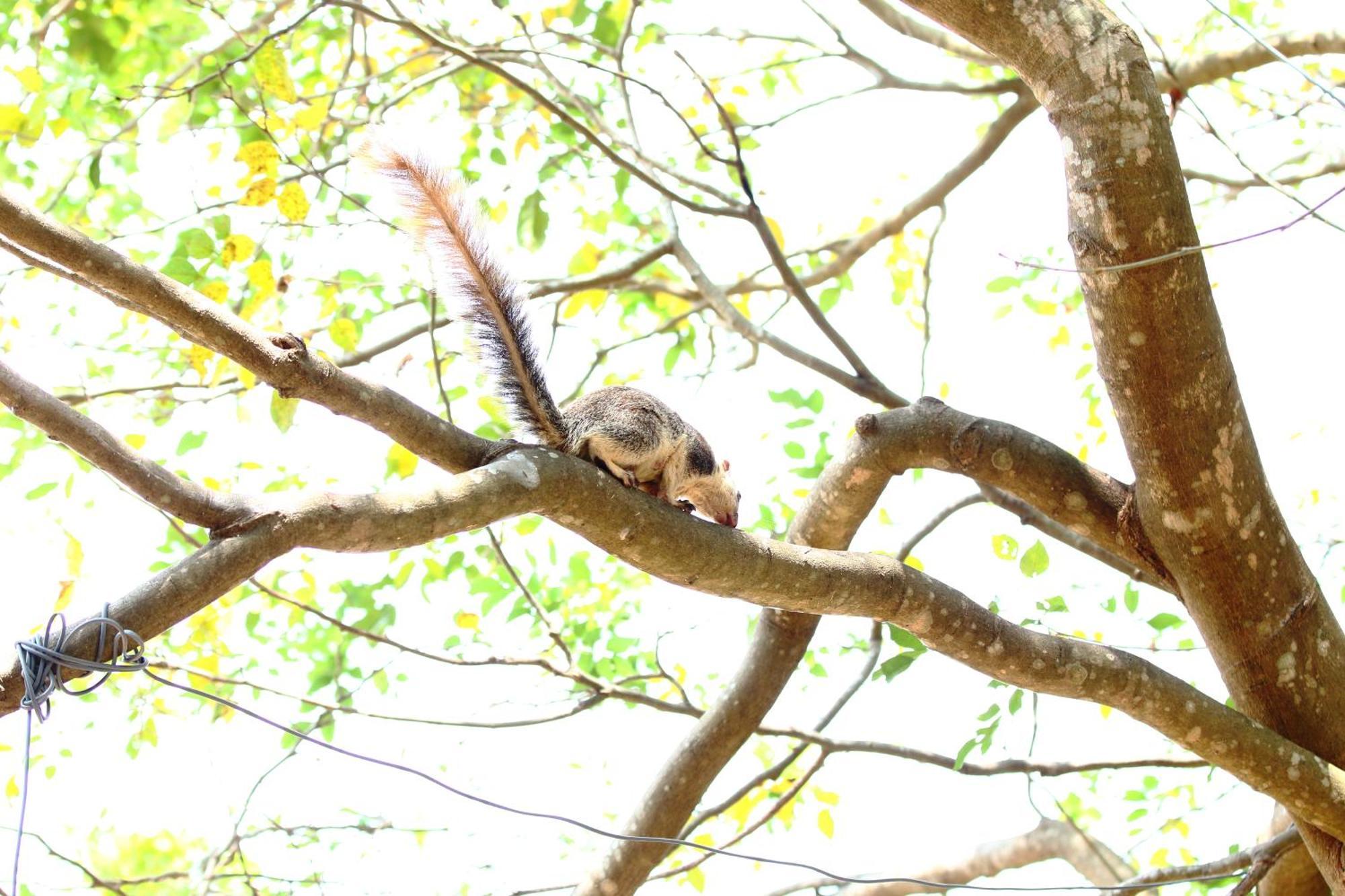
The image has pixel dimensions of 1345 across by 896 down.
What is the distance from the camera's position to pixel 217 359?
392cm

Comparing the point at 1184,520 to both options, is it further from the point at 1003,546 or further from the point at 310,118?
the point at 310,118

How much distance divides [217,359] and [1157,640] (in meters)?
3.45

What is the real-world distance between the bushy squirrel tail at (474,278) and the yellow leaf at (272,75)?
1.03m

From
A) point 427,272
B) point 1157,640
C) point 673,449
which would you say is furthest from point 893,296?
point 427,272

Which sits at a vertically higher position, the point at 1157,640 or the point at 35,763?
the point at 35,763

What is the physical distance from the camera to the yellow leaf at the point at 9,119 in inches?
137

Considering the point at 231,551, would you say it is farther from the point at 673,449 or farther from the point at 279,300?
the point at 279,300

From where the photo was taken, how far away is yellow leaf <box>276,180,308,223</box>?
334 cm

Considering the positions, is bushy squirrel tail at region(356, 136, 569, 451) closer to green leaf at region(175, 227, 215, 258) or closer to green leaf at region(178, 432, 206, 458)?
green leaf at region(175, 227, 215, 258)

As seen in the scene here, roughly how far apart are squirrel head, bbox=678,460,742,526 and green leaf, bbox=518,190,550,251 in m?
1.16

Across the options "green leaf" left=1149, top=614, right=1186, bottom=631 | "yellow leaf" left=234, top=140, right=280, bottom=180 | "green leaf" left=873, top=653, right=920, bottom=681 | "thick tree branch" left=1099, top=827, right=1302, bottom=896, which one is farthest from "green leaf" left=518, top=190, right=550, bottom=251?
"thick tree branch" left=1099, top=827, right=1302, bottom=896

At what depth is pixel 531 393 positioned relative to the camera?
3330 mm

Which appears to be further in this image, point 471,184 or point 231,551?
point 471,184

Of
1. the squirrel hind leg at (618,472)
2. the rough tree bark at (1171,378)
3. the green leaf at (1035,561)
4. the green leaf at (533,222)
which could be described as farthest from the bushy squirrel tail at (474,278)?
the green leaf at (1035,561)
